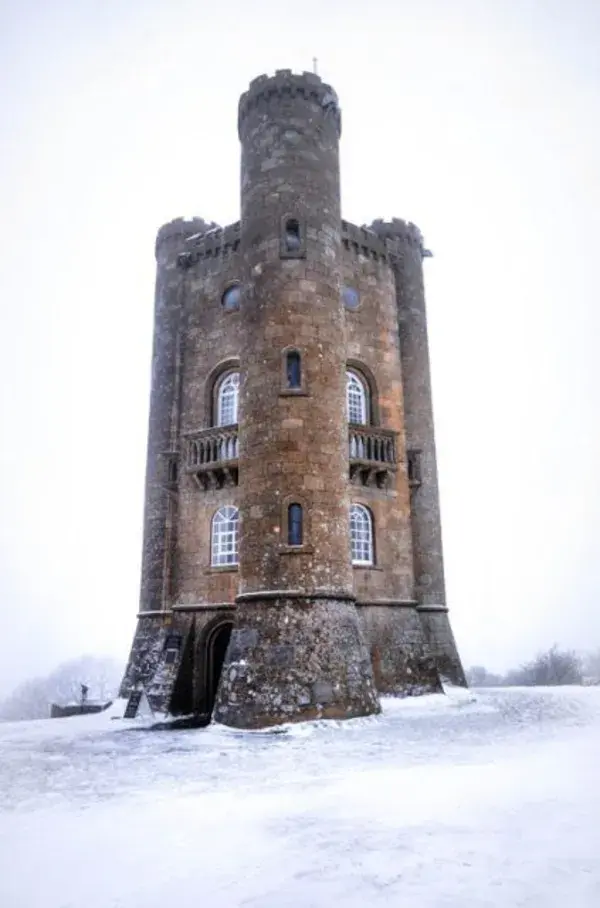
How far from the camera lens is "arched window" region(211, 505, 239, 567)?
63.8ft

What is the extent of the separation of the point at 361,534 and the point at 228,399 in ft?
19.5

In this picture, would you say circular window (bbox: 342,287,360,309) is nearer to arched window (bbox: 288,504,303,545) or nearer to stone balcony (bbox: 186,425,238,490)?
stone balcony (bbox: 186,425,238,490)

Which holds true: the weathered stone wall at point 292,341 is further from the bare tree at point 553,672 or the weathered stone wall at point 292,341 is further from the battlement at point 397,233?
the bare tree at point 553,672

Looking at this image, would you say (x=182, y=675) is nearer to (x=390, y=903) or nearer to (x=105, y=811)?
(x=105, y=811)

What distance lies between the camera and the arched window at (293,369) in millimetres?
17172

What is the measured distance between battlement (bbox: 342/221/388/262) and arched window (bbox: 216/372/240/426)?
240 inches

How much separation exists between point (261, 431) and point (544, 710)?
32.9ft

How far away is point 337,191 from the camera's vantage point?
65.2 feet

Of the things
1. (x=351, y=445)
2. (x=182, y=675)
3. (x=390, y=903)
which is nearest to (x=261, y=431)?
(x=351, y=445)

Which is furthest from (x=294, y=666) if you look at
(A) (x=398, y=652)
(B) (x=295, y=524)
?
(A) (x=398, y=652)

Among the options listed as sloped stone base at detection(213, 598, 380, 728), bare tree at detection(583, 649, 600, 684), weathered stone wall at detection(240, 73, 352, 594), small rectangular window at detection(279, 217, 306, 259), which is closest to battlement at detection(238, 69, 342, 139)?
weathered stone wall at detection(240, 73, 352, 594)

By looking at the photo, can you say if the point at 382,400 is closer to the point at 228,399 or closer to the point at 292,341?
the point at 228,399

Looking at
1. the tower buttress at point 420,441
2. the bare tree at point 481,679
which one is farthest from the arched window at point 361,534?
the bare tree at point 481,679

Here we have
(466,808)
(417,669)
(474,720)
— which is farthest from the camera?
(417,669)
